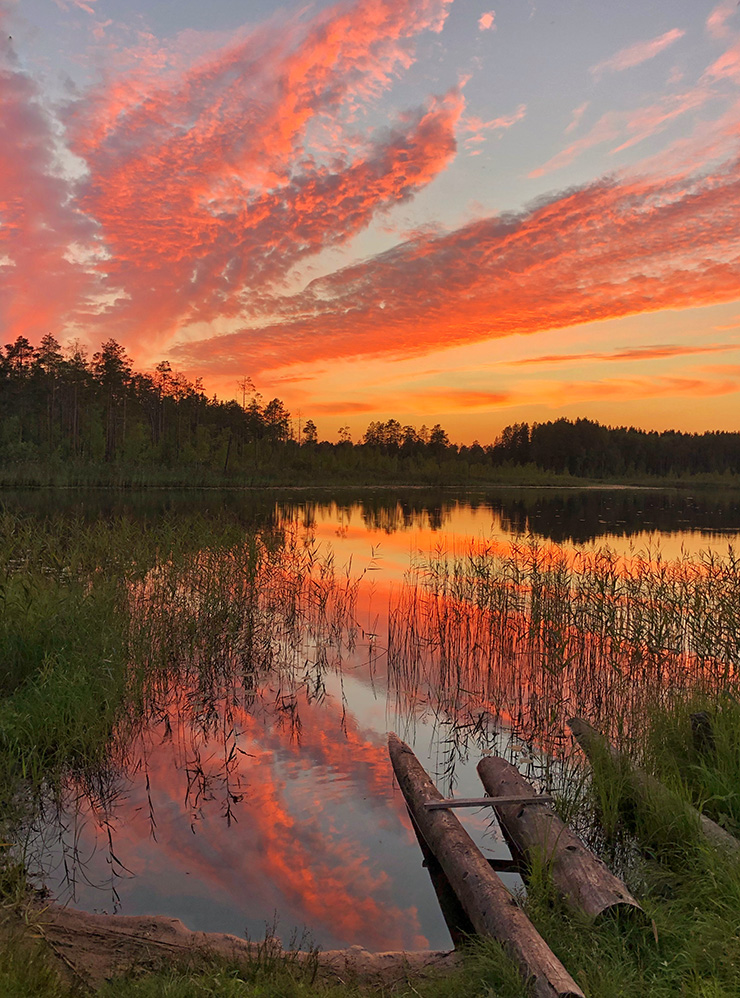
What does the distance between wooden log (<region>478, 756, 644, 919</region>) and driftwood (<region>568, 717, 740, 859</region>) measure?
852 millimetres

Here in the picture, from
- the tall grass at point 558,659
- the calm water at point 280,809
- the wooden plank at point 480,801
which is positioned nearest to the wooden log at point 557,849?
the wooden plank at point 480,801

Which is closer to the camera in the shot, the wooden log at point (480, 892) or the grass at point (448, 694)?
the wooden log at point (480, 892)

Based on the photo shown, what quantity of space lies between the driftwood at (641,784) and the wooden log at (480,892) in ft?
5.55

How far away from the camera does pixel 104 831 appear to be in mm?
6016

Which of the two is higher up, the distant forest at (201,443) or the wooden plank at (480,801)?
the distant forest at (201,443)

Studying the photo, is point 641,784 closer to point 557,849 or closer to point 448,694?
point 557,849

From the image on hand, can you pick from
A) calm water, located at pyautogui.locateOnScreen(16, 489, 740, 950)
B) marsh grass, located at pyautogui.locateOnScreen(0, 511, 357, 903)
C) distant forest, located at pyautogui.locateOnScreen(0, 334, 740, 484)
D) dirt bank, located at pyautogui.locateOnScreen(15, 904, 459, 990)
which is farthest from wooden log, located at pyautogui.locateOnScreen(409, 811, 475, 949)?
distant forest, located at pyautogui.locateOnScreen(0, 334, 740, 484)

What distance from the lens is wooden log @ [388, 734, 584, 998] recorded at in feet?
11.8

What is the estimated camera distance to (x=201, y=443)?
85.8 metres

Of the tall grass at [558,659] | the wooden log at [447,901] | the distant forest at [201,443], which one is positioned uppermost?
the distant forest at [201,443]

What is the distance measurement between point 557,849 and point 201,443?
84880mm

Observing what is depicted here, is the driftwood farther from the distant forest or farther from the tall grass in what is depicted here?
the distant forest

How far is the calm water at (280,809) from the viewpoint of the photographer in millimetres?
5191

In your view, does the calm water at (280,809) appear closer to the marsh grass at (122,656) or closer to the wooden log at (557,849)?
the marsh grass at (122,656)
